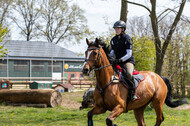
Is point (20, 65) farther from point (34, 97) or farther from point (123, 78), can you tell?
point (123, 78)

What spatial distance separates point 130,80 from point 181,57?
1721 cm

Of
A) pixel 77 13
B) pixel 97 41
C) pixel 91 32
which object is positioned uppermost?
pixel 77 13

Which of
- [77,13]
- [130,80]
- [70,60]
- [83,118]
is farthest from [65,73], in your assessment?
[130,80]

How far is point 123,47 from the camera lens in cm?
618

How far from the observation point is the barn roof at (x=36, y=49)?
4194 cm

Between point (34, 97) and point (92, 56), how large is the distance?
9763 mm

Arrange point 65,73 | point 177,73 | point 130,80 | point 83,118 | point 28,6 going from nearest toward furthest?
point 130,80
point 83,118
point 177,73
point 65,73
point 28,6

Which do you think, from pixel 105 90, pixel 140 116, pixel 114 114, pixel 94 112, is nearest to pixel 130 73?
pixel 105 90

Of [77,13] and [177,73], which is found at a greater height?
[77,13]

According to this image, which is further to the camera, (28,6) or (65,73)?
(28,6)

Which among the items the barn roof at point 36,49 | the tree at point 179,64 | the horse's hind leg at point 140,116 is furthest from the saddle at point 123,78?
the barn roof at point 36,49

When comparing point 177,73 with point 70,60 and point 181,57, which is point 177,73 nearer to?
point 181,57

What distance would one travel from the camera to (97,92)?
5793mm

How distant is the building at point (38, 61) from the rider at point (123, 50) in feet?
116
